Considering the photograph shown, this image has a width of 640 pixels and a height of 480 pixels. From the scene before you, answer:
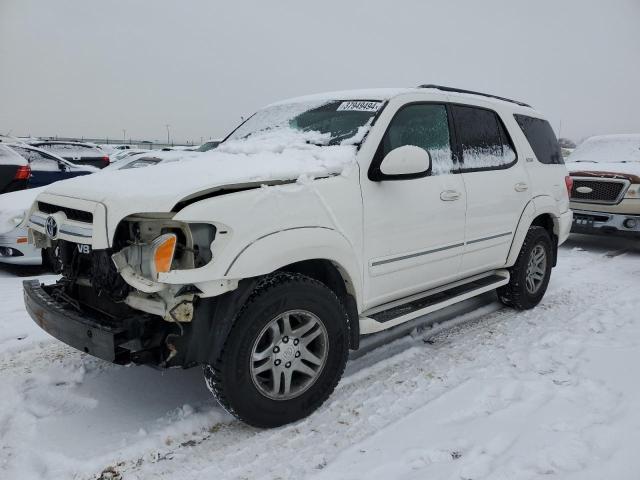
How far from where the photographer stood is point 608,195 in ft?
25.8

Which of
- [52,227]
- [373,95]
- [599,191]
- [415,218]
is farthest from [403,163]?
[599,191]

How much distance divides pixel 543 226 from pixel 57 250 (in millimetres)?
4300

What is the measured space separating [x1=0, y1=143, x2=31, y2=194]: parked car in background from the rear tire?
6.90m

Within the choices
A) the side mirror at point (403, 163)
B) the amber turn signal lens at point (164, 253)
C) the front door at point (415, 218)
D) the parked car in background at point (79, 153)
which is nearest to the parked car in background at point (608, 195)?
the front door at point (415, 218)

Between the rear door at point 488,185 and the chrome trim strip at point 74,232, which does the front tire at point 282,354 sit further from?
the rear door at point 488,185

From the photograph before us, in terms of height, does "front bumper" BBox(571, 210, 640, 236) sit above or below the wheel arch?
below

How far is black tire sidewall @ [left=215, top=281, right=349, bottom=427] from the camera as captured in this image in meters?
2.48

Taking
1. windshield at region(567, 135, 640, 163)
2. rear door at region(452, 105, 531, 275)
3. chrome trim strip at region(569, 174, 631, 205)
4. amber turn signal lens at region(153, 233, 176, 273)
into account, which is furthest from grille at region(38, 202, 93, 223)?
windshield at region(567, 135, 640, 163)

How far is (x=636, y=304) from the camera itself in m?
4.96

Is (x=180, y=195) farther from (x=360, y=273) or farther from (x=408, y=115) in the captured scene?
(x=408, y=115)

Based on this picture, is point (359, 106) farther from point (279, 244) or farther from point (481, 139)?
point (279, 244)

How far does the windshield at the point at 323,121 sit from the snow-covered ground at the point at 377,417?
5.18ft

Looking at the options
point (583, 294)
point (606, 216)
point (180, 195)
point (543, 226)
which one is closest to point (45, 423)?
point (180, 195)

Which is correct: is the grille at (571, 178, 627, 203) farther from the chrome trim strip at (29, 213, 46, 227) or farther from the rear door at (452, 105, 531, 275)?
the chrome trim strip at (29, 213, 46, 227)
